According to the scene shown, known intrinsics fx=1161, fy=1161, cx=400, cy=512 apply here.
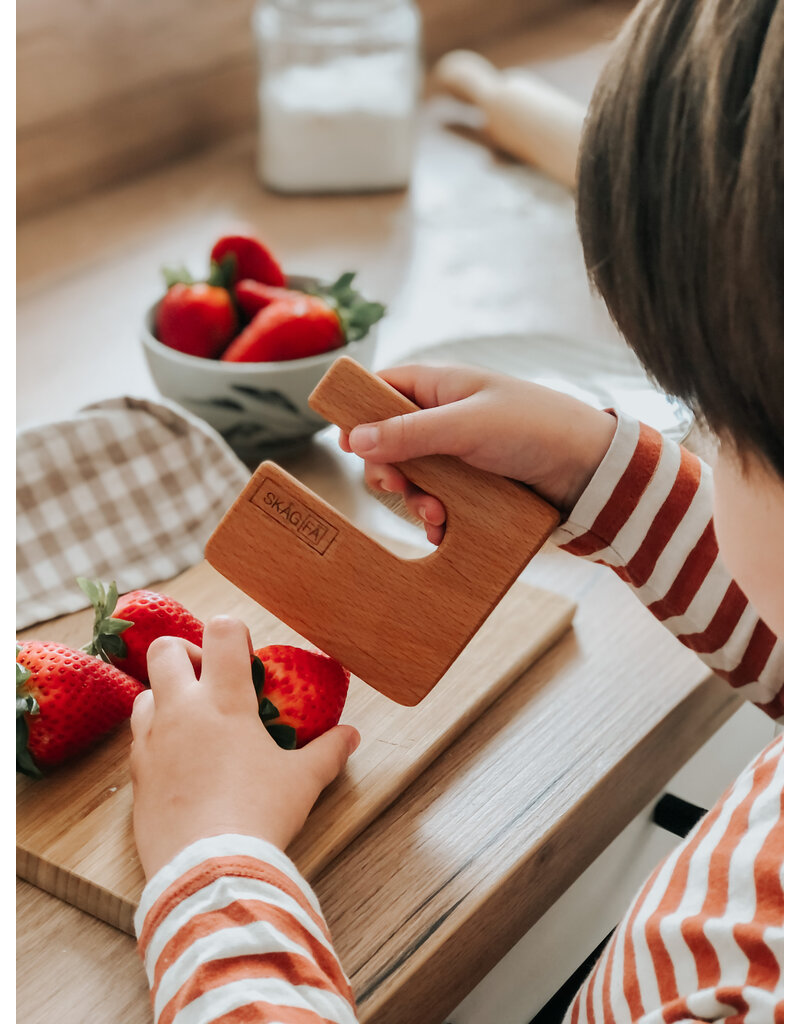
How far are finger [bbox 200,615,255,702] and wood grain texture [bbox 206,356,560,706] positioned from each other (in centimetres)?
3

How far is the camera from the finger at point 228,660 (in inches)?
24.5

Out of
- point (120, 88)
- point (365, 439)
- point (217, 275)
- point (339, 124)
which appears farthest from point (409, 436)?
point (120, 88)

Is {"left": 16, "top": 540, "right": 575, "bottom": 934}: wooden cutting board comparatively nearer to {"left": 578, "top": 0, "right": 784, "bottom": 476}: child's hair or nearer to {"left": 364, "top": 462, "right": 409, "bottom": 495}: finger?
{"left": 364, "top": 462, "right": 409, "bottom": 495}: finger

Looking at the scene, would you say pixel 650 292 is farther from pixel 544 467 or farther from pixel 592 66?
pixel 592 66

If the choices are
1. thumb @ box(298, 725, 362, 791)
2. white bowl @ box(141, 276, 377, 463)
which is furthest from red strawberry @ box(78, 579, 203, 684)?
white bowl @ box(141, 276, 377, 463)

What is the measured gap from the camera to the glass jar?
1339mm

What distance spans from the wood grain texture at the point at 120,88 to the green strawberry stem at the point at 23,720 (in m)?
0.83

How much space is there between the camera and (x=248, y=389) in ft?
2.92

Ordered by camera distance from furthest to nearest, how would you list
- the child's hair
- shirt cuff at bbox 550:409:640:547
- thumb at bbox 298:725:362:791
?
shirt cuff at bbox 550:409:640:547 < thumb at bbox 298:725:362:791 < the child's hair

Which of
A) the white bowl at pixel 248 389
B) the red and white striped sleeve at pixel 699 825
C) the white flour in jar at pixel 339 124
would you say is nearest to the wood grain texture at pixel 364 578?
the red and white striped sleeve at pixel 699 825

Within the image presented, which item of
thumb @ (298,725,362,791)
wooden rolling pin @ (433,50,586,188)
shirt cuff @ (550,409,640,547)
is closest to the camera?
thumb @ (298,725,362,791)

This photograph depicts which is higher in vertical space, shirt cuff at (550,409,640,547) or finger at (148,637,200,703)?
shirt cuff at (550,409,640,547)

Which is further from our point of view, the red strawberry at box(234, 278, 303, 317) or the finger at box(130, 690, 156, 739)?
the red strawberry at box(234, 278, 303, 317)

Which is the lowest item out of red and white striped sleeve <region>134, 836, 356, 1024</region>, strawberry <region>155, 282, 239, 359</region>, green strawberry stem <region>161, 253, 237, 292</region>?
red and white striped sleeve <region>134, 836, 356, 1024</region>
